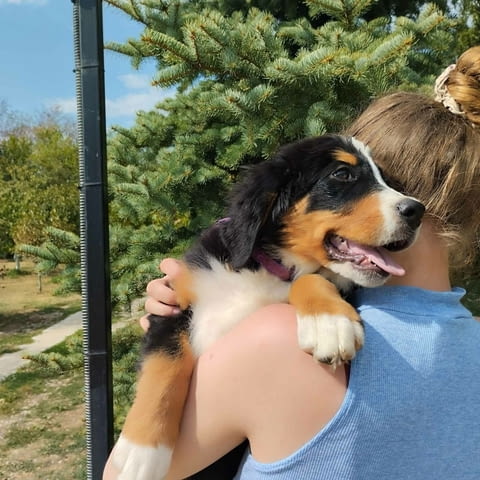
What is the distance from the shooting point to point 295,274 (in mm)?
1938

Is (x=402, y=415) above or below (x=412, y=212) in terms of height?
below

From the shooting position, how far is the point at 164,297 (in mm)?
2014

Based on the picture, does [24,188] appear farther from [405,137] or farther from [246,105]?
[405,137]

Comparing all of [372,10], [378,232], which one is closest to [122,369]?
[378,232]

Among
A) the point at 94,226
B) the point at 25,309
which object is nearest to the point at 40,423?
the point at 94,226

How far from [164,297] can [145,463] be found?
571mm

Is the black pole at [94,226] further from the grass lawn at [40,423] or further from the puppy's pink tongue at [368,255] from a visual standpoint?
the grass lawn at [40,423]

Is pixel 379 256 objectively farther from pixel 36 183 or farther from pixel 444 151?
pixel 36 183

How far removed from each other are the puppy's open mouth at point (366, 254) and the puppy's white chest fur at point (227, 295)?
0.65 ft

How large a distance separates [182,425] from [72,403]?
562 centimetres

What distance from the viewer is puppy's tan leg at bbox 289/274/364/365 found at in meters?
1.34

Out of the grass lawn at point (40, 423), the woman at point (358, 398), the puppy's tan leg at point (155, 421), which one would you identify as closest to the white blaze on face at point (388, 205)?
the woman at point (358, 398)

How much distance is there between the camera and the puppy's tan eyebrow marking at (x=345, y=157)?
1.92 meters

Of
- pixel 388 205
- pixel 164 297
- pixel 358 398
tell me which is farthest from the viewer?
pixel 164 297
